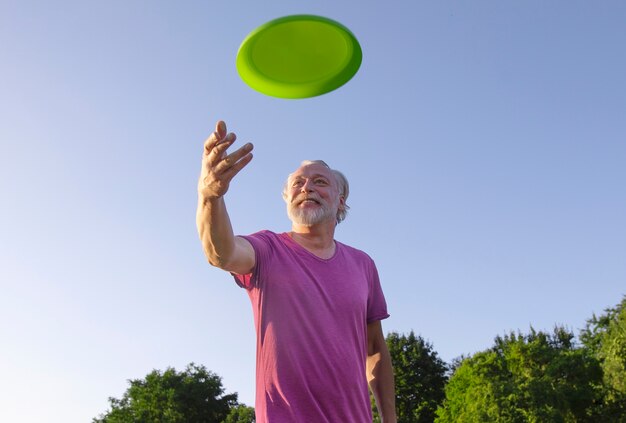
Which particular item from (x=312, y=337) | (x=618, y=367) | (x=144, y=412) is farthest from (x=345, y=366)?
(x=144, y=412)

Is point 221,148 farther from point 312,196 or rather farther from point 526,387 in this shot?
point 526,387

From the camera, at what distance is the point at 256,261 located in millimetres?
4438

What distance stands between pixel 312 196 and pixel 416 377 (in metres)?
57.9

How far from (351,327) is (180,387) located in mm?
64620

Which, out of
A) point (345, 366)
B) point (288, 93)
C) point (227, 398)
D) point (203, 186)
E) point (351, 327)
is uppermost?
point (227, 398)

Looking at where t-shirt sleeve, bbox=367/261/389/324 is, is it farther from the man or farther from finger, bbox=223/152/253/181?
finger, bbox=223/152/253/181

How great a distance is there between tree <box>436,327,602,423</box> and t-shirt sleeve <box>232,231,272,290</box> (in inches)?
1730

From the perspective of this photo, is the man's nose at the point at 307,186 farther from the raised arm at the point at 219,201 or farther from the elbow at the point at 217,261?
the elbow at the point at 217,261

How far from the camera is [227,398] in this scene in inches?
2731

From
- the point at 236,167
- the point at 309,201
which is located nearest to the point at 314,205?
the point at 309,201

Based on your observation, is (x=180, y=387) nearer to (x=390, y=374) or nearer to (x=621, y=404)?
(x=621, y=404)

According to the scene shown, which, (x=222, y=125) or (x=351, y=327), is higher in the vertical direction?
(x=222, y=125)

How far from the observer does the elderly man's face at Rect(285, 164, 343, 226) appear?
502 centimetres

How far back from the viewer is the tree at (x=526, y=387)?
4478cm
